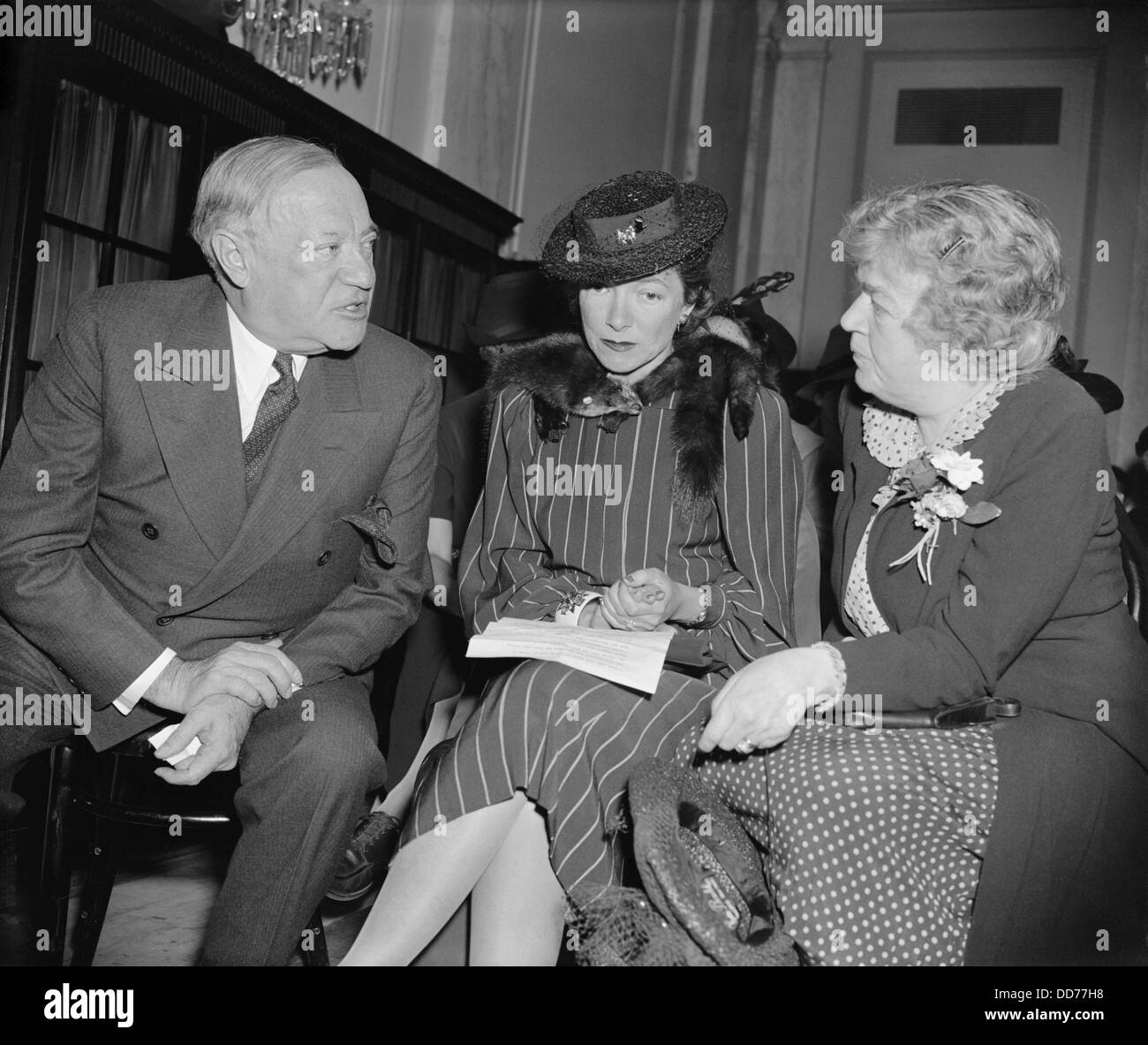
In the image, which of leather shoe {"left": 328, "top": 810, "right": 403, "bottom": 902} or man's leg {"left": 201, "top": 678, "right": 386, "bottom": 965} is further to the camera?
leather shoe {"left": 328, "top": 810, "right": 403, "bottom": 902}

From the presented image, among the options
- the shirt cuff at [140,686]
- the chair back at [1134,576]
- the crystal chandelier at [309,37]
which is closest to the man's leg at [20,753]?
the shirt cuff at [140,686]

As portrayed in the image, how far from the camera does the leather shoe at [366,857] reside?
2344mm

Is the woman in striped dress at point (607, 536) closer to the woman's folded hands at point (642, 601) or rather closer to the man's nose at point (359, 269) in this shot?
the woman's folded hands at point (642, 601)

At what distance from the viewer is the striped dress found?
193cm

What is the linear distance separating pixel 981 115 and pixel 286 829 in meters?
9.14

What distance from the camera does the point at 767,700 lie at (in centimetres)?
173

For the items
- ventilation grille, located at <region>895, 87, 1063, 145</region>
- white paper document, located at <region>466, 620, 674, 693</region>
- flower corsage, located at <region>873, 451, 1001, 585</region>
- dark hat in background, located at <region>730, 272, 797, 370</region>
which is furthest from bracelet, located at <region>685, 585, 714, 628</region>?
ventilation grille, located at <region>895, 87, 1063, 145</region>

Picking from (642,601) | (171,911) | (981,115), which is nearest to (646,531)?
(642,601)

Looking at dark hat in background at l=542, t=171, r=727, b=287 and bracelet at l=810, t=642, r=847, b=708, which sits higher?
dark hat in background at l=542, t=171, r=727, b=287

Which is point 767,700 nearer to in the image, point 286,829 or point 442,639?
point 286,829

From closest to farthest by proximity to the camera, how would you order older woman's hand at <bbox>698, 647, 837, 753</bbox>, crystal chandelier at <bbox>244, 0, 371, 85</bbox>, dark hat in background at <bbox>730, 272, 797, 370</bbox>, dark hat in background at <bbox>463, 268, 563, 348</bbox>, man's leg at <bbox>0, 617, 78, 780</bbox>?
older woman's hand at <bbox>698, 647, 837, 753</bbox> → man's leg at <bbox>0, 617, 78, 780</bbox> → dark hat in background at <bbox>730, 272, 797, 370</bbox> → dark hat in background at <bbox>463, 268, 563, 348</bbox> → crystal chandelier at <bbox>244, 0, 371, 85</bbox>

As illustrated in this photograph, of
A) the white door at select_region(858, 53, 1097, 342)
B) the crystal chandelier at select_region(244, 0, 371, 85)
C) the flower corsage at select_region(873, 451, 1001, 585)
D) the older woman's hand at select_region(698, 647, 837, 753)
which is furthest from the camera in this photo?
the white door at select_region(858, 53, 1097, 342)

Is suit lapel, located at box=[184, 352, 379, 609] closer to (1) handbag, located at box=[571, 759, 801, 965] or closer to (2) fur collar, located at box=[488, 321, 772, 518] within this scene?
(2) fur collar, located at box=[488, 321, 772, 518]
